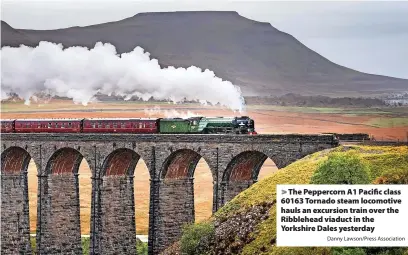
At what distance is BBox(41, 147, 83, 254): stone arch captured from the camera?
76.9 metres

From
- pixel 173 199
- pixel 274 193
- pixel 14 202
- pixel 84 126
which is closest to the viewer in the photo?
pixel 274 193

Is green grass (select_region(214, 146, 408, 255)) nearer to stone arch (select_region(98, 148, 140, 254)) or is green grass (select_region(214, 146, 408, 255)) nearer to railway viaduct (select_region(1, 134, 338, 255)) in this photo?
railway viaduct (select_region(1, 134, 338, 255))


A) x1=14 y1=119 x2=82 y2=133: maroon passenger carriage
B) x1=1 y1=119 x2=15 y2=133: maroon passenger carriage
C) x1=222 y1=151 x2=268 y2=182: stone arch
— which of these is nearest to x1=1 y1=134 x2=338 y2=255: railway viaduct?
x1=222 y1=151 x2=268 y2=182: stone arch

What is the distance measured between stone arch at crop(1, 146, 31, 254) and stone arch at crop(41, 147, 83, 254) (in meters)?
4.58

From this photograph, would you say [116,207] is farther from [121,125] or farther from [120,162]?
[121,125]

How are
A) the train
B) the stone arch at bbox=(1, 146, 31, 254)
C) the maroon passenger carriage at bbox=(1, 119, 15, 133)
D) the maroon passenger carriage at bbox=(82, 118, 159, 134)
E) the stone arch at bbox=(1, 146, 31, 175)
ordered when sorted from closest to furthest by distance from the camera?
1. the train
2. the maroon passenger carriage at bbox=(82, 118, 159, 134)
3. the stone arch at bbox=(1, 146, 31, 254)
4. the stone arch at bbox=(1, 146, 31, 175)
5. the maroon passenger carriage at bbox=(1, 119, 15, 133)

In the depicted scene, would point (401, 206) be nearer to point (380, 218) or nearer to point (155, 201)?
point (380, 218)

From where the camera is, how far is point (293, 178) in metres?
57.5

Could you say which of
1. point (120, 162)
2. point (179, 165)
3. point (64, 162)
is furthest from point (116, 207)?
point (64, 162)

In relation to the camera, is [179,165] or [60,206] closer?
[179,165]

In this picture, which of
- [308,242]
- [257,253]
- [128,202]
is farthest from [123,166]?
[308,242]

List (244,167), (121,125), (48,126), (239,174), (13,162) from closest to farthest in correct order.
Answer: (239,174) < (244,167) < (121,125) < (48,126) < (13,162)

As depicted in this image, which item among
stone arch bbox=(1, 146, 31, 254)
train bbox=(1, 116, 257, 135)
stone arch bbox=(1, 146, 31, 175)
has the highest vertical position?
train bbox=(1, 116, 257, 135)

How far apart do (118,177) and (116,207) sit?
2357 millimetres
